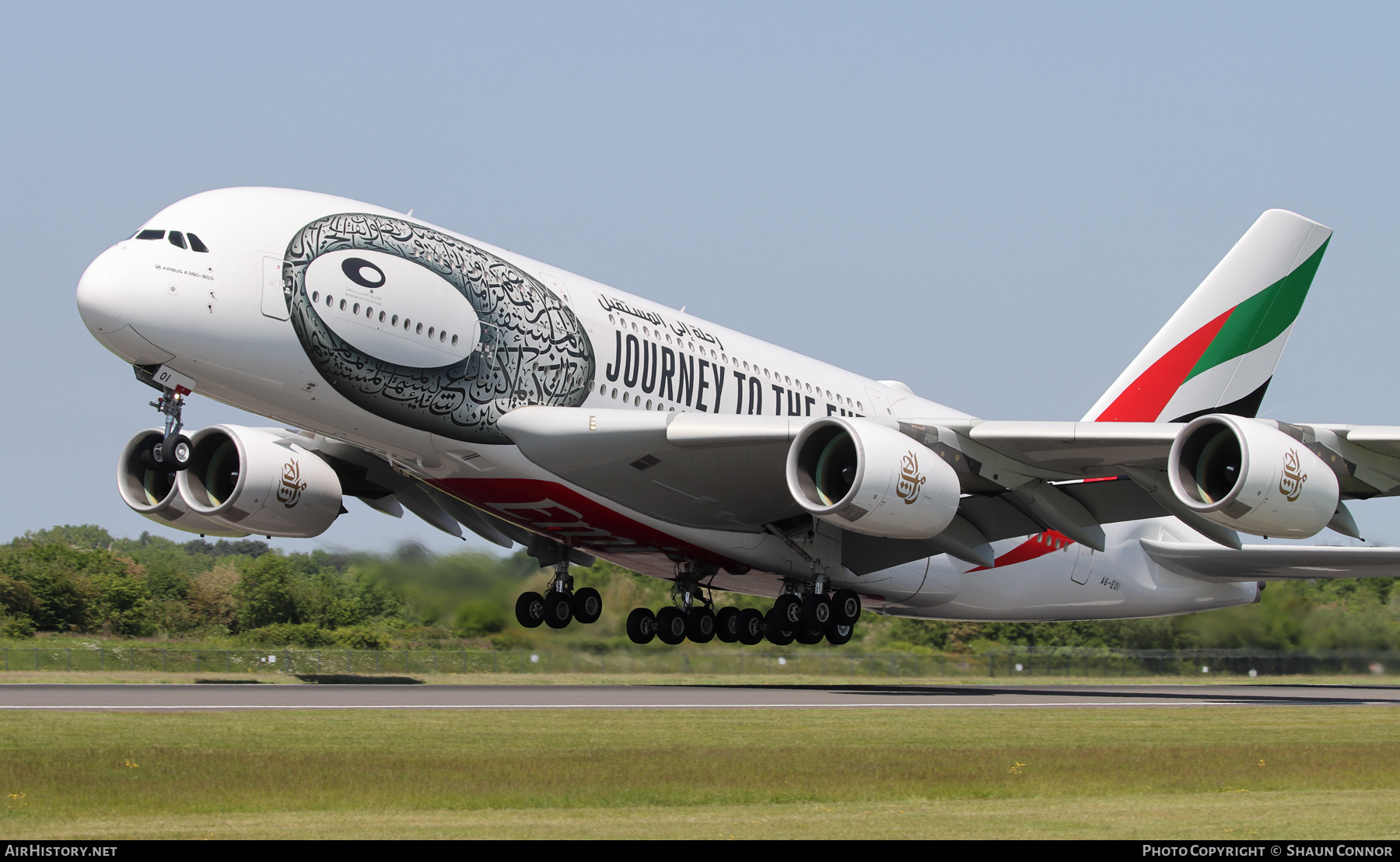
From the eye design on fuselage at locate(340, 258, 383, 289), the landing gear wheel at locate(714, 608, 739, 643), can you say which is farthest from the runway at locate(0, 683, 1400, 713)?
the eye design on fuselage at locate(340, 258, 383, 289)

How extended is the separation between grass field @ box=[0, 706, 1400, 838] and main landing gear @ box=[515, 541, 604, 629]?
950 cm

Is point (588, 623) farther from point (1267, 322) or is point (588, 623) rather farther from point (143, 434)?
point (1267, 322)

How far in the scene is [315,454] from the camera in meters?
29.3

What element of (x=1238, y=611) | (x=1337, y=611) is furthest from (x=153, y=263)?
(x=1337, y=611)

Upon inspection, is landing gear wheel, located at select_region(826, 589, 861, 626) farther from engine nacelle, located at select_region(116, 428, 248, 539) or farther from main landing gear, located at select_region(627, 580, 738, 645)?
engine nacelle, located at select_region(116, 428, 248, 539)

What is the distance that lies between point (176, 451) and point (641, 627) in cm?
1278

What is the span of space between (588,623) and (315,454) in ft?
22.4

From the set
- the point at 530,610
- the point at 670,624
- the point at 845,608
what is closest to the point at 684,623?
the point at 670,624

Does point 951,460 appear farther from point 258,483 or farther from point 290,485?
point 258,483

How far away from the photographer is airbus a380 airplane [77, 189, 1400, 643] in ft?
70.3

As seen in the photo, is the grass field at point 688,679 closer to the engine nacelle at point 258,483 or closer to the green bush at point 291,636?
the engine nacelle at point 258,483

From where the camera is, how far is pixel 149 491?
94.3 ft

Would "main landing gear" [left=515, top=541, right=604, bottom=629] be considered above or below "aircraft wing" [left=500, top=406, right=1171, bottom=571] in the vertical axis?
below
